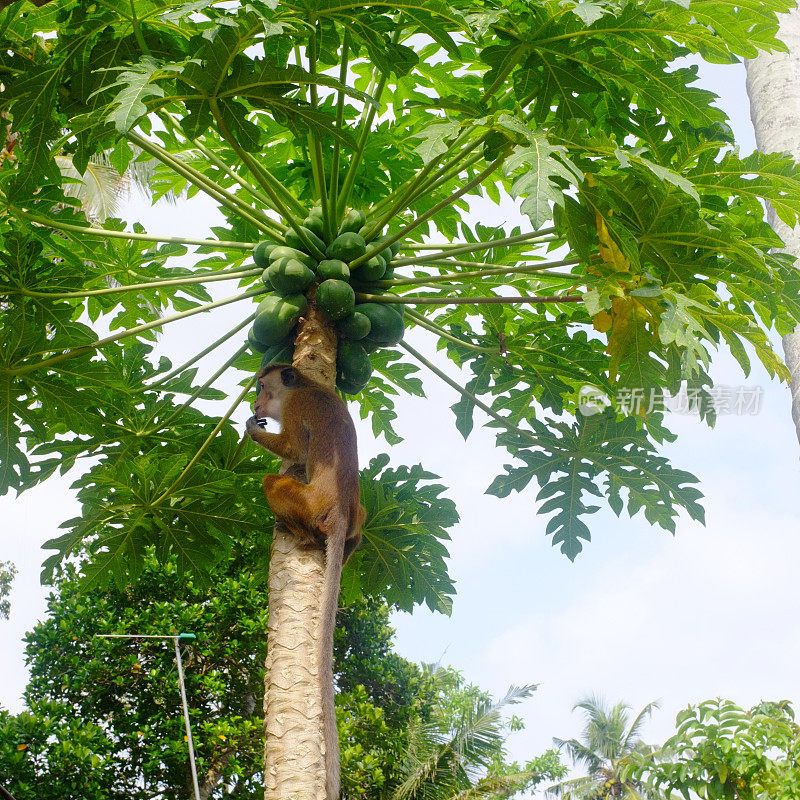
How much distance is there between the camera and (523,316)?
452cm

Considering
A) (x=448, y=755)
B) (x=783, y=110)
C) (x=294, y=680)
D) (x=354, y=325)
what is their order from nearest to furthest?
(x=294, y=680) → (x=354, y=325) → (x=783, y=110) → (x=448, y=755)

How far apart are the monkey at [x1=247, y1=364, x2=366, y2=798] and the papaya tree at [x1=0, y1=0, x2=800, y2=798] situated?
0.07 meters

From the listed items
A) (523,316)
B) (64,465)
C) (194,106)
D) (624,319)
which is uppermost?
(523,316)

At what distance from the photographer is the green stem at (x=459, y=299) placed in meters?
3.15

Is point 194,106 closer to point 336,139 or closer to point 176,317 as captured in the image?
point 336,139

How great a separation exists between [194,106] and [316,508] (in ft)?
4.63

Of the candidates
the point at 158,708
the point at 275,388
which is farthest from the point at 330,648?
the point at 158,708

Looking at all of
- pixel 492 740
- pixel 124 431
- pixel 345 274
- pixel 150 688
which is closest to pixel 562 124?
pixel 345 274

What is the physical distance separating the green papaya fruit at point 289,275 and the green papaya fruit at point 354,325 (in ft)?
0.69

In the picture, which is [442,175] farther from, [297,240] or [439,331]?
[439,331]

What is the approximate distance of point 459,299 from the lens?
10.8ft

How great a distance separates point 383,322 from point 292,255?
455mm

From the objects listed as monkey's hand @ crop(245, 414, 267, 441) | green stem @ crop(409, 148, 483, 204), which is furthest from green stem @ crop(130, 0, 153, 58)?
monkey's hand @ crop(245, 414, 267, 441)

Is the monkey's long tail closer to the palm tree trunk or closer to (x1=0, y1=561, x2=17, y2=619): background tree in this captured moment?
the palm tree trunk
